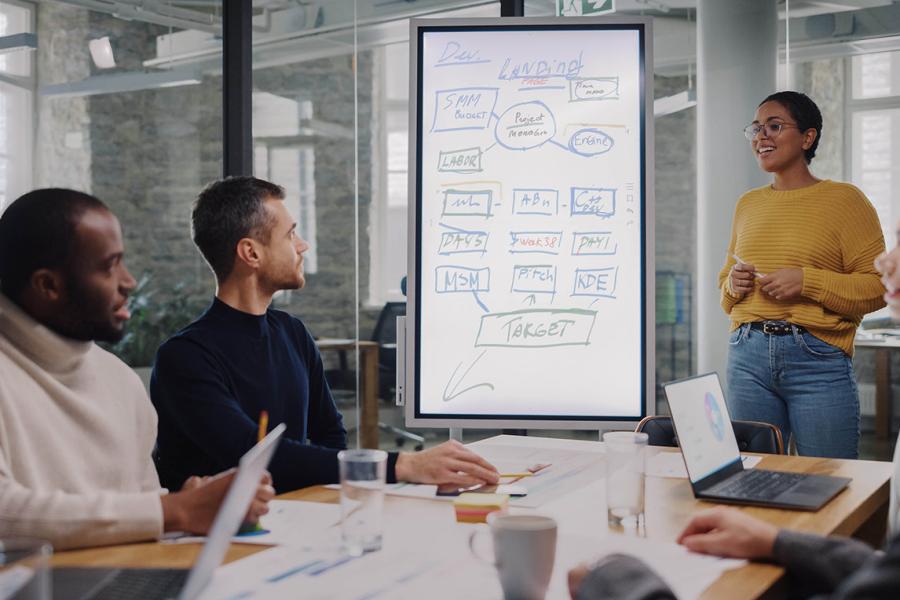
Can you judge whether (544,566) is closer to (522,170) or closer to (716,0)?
(522,170)

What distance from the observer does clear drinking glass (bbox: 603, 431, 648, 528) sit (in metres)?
1.46

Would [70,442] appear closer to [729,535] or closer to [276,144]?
[729,535]

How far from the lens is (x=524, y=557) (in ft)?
3.43

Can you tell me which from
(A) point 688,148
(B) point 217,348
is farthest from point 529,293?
(A) point 688,148

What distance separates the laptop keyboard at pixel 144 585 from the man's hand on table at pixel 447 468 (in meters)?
0.66

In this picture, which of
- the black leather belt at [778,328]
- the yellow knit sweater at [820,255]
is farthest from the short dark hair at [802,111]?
the black leather belt at [778,328]

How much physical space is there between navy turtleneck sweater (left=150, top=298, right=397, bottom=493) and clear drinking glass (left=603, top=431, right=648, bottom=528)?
0.47 m

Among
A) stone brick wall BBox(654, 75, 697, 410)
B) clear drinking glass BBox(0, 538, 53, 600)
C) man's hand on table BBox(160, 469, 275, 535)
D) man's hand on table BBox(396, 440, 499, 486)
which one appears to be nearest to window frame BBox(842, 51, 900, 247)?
stone brick wall BBox(654, 75, 697, 410)

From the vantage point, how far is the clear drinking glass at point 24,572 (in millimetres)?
777

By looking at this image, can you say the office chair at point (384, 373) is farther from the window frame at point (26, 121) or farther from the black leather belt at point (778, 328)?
the black leather belt at point (778, 328)

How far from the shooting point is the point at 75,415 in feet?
4.95

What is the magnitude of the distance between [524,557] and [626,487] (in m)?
0.46

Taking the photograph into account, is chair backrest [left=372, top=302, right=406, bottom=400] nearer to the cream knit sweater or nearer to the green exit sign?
the green exit sign

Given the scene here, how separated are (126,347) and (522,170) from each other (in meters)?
4.09
